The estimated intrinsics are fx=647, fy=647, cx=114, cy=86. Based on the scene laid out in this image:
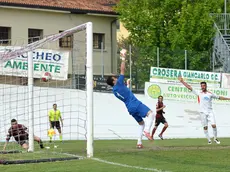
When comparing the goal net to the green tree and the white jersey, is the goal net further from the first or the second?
the green tree

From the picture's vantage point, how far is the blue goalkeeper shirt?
1681 centimetres

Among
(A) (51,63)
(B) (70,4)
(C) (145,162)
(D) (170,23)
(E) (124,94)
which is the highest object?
(B) (70,4)

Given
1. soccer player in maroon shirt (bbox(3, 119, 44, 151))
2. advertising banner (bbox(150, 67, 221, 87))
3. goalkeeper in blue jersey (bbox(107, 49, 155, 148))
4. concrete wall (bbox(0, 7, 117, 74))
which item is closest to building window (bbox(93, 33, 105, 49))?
concrete wall (bbox(0, 7, 117, 74))

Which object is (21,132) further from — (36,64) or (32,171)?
(36,64)

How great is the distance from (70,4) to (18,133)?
868 inches

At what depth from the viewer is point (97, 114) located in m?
32.8

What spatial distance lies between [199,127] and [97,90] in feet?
19.2

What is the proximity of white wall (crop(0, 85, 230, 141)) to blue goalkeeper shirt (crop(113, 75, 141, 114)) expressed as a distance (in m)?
9.73

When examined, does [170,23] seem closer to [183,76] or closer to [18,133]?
[183,76]

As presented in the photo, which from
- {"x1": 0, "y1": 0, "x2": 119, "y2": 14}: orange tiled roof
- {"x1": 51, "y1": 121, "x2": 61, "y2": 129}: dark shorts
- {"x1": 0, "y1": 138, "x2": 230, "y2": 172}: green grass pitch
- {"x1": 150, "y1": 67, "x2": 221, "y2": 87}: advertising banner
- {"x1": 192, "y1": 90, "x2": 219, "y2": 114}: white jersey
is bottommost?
{"x1": 0, "y1": 138, "x2": 230, "y2": 172}: green grass pitch

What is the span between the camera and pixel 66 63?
1185 inches

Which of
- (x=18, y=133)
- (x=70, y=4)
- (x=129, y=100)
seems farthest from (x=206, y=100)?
(x=70, y=4)

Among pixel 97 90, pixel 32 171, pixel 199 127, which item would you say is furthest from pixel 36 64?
pixel 32 171

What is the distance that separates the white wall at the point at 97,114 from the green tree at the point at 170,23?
→ 6.30 m
